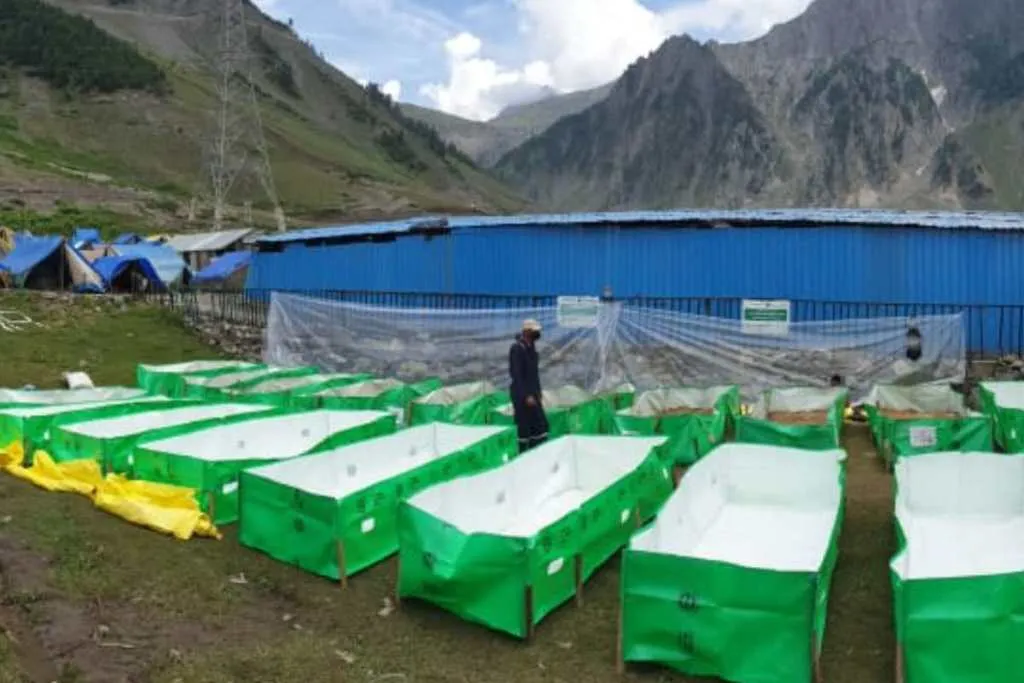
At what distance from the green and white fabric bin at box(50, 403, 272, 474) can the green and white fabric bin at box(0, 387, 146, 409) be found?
188cm

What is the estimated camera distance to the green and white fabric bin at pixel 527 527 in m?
7.30

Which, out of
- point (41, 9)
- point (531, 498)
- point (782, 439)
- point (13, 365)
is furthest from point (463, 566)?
point (41, 9)

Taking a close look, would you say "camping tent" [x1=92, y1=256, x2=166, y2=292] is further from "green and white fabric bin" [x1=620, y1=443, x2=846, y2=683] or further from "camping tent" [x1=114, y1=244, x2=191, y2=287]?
"green and white fabric bin" [x1=620, y1=443, x2=846, y2=683]

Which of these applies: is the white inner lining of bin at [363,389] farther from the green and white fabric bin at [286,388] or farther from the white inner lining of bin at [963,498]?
the white inner lining of bin at [963,498]

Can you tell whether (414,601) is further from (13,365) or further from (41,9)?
(41,9)

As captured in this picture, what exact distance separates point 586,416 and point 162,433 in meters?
5.78

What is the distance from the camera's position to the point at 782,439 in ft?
40.8

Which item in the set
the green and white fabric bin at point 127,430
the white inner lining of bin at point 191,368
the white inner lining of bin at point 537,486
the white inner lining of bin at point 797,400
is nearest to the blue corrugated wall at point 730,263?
the white inner lining of bin at point 797,400

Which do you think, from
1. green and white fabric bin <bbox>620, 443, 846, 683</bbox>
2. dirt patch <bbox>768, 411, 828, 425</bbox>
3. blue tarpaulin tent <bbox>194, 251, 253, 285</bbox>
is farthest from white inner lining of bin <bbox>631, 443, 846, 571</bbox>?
blue tarpaulin tent <bbox>194, 251, 253, 285</bbox>

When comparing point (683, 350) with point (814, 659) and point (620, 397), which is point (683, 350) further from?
point (814, 659)

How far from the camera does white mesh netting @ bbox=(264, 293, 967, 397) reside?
15938mm

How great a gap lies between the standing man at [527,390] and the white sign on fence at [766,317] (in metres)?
5.58

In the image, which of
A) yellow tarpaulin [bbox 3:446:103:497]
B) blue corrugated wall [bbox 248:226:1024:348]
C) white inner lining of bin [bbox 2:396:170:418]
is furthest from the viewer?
blue corrugated wall [bbox 248:226:1024:348]

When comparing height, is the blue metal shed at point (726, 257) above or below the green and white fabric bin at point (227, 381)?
above
